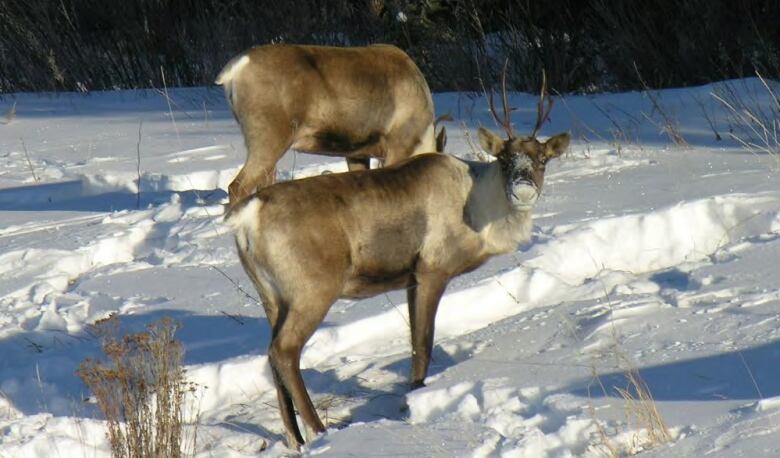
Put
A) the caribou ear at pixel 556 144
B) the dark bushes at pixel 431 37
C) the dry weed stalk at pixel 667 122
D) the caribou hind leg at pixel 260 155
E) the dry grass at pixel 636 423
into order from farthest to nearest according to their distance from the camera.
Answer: the dark bushes at pixel 431 37, the dry weed stalk at pixel 667 122, the caribou hind leg at pixel 260 155, the caribou ear at pixel 556 144, the dry grass at pixel 636 423

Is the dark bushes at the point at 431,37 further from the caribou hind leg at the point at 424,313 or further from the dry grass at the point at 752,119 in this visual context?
the caribou hind leg at the point at 424,313

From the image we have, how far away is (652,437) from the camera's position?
4578 millimetres

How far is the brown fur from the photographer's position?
5.69m

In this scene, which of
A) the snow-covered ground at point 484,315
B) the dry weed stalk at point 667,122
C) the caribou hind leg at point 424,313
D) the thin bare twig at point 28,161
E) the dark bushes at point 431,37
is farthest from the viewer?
the dark bushes at point 431,37

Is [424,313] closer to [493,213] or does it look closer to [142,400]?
[493,213]

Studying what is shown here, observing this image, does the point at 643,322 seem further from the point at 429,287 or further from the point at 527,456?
the point at 527,456

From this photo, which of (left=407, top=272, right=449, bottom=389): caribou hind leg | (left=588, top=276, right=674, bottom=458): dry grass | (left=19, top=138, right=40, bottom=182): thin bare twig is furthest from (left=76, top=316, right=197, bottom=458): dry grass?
(left=19, top=138, right=40, bottom=182): thin bare twig

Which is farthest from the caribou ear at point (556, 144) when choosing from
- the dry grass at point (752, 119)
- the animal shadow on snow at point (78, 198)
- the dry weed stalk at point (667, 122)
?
the dry weed stalk at point (667, 122)

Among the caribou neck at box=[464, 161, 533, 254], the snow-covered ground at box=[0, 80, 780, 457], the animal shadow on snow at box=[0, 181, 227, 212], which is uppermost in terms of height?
the caribou neck at box=[464, 161, 533, 254]

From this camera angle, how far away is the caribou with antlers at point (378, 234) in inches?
224

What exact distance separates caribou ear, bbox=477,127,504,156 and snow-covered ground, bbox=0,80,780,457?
88 cm

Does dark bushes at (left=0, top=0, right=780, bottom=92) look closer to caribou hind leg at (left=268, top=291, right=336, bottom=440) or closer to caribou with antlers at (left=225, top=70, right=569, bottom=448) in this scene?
caribou with antlers at (left=225, top=70, right=569, bottom=448)

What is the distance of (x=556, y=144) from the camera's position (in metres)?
6.34

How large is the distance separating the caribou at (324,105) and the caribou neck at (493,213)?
7.20 feet
